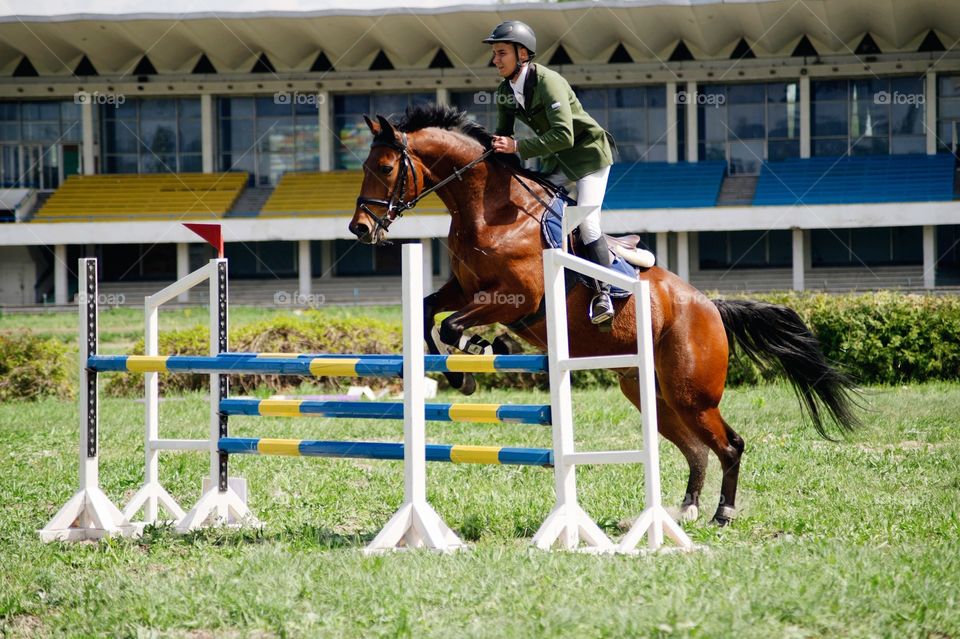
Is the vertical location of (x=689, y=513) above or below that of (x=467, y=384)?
below

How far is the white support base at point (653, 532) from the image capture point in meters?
4.49

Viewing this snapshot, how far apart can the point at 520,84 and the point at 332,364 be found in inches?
73.9

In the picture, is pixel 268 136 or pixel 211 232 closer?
pixel 211 232

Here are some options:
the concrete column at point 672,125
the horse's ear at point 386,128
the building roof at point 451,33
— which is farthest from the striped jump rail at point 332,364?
the concrete column at point 672,125

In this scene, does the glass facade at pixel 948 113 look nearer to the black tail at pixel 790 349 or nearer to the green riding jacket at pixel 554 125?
the black tail at pixel 790 349

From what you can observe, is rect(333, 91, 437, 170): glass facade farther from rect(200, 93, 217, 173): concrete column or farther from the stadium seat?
rect(200, 93, 217, 173): concrete column

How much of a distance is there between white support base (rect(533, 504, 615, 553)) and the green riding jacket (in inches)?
75.8

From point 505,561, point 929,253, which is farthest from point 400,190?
point 929,253

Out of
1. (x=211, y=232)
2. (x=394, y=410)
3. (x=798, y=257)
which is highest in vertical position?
(x=798, y=257)

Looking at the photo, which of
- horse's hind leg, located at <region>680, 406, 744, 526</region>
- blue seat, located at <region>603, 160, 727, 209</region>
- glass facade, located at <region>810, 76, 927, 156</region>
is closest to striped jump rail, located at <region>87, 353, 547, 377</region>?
horse's hind leg, located at <region>680, 406, 744, 526</region>

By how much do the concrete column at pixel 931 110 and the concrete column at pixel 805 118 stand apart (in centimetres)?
353

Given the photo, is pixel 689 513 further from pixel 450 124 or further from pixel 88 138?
pixel 88 138

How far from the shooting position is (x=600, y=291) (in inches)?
219

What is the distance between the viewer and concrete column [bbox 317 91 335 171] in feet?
117
